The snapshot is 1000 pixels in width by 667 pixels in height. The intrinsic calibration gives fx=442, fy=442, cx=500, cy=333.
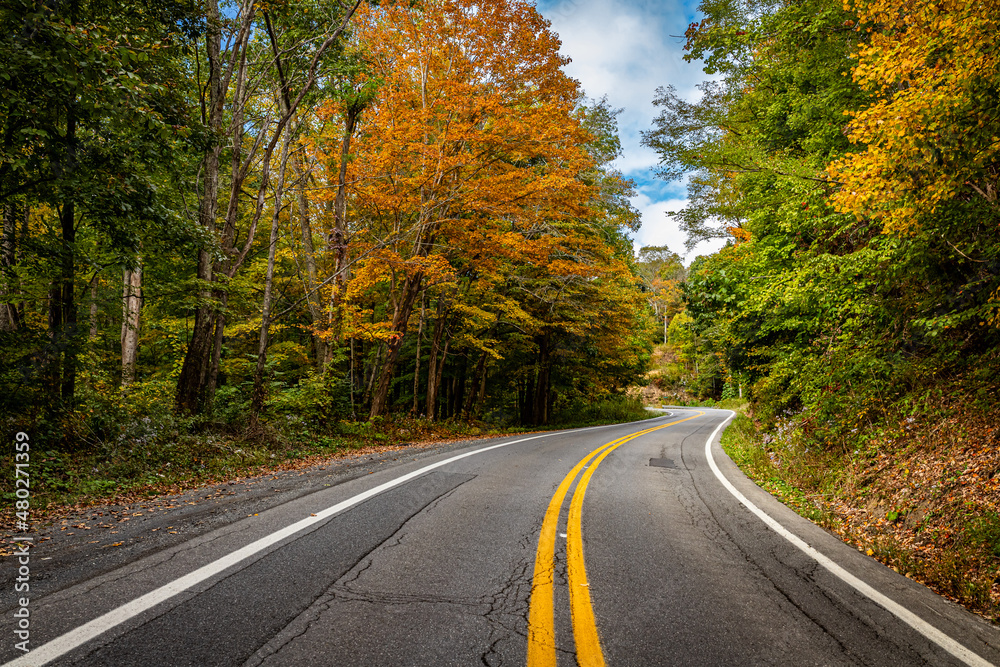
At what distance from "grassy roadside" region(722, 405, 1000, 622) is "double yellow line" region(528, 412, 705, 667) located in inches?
113

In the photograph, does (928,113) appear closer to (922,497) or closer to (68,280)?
(922,497)

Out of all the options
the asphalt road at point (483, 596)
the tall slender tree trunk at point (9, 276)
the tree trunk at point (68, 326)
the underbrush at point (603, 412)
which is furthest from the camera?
the underbrush at point (603, 412)

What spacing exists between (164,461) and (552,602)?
6746 millimetres

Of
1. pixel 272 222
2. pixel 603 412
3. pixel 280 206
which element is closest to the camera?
pixel 280 206

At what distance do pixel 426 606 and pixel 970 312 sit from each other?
22.7ft

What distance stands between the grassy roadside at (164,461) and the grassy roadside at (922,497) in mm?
8021

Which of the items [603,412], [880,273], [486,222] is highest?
[486,222]

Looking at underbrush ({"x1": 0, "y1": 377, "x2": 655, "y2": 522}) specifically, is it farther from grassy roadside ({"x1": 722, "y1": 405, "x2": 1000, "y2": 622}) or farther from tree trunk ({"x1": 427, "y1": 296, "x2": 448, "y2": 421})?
grassy roadside ({"x1": 722, "y1": 405, "x2": 1000, "y2": 622})

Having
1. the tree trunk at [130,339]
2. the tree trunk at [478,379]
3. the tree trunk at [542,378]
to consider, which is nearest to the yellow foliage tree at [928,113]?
the tree trunk at [130,339]

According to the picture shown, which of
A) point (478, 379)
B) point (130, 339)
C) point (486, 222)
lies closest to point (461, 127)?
point (486, 222)

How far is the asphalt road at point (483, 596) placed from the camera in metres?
2.35

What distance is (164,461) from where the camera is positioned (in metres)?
6.83

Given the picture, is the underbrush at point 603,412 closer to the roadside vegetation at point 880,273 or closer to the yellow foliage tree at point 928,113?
the roadside vegetation at point 880,273

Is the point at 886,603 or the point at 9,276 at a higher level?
the point at 9,276
